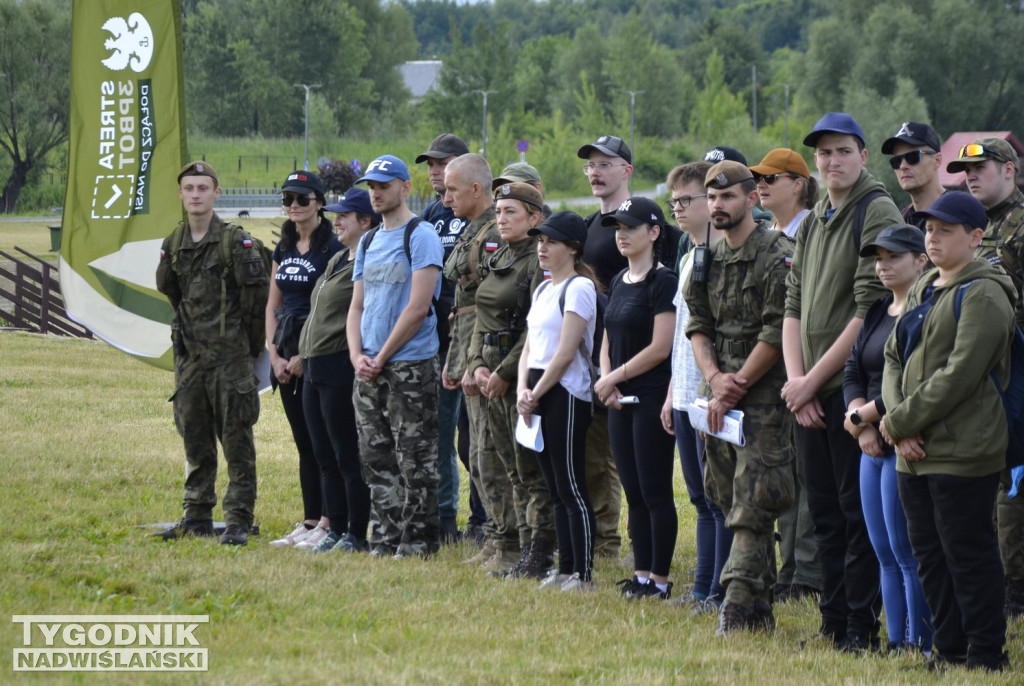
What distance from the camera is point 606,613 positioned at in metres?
5.86

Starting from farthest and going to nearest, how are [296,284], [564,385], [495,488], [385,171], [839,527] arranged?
[296,284] → [385,171] → [495,488] → [564,385] → [839,527]

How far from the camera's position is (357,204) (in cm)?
774

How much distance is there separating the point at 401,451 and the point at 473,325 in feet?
2.79

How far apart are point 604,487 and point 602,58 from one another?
98.4 metres

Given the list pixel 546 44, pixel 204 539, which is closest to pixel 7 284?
pixel 204 539

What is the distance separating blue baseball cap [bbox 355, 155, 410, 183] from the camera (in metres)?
7.32

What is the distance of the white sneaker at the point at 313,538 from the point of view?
298 inches

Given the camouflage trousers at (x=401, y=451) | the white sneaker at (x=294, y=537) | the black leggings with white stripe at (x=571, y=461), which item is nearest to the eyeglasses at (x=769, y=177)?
the black leggings with white stripe at (x=571, y=461)

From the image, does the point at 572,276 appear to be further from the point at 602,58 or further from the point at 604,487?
the point at 602,58

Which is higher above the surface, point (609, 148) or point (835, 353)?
point (609, 148)

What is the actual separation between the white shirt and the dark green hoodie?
1.93 m

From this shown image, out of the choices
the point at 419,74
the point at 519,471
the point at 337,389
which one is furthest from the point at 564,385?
the point at 419,74

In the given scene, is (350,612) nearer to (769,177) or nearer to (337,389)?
(337,389)

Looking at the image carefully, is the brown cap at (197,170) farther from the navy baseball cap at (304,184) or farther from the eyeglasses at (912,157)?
the eyeglasses at (912,157)
